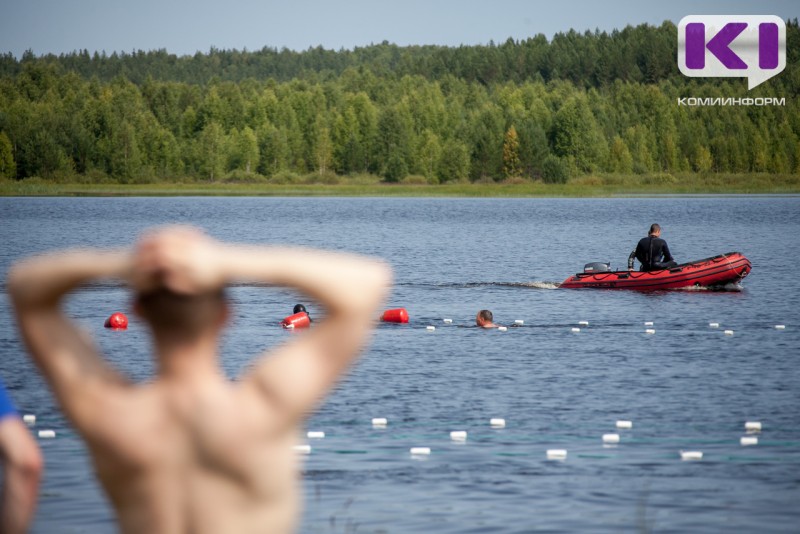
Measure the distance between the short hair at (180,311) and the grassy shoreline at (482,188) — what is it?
168 meters

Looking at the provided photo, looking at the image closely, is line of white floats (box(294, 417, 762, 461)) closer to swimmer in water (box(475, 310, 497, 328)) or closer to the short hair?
the short hair

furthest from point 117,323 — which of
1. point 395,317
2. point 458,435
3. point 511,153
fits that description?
point 511,153

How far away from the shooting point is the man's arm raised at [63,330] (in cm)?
294

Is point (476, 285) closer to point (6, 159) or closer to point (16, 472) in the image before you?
point (16, 472)

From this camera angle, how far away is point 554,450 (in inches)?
576

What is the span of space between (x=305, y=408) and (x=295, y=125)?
199 meters

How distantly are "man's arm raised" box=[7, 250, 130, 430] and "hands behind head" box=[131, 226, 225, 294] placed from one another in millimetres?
124

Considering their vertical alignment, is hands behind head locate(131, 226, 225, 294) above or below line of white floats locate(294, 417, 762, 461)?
above

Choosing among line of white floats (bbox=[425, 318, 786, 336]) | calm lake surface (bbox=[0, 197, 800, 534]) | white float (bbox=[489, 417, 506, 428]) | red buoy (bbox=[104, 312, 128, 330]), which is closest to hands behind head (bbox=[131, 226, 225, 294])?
calm lake surface (bbox=[0, 197, 800, 534])

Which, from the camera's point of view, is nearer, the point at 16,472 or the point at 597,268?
the point at 16,472

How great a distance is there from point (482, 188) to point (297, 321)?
149 m

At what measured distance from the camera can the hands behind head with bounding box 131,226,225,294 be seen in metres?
2.79

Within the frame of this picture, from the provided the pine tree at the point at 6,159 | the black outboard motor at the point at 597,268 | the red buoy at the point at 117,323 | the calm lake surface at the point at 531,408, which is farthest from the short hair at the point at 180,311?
the pine tree at the point at 6,159

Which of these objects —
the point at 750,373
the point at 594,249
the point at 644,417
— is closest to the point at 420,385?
the point at 644,417
